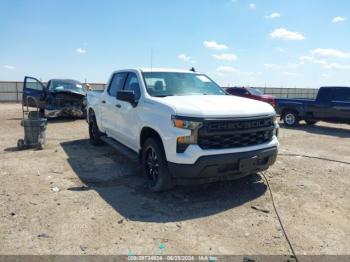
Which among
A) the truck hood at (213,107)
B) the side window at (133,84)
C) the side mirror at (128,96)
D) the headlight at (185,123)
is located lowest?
the headlight at (185,123)

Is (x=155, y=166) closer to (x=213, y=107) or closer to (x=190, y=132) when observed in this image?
(x=190, y=132)

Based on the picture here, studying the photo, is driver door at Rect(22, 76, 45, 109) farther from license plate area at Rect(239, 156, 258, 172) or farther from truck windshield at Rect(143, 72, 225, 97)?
license plate area at Rect(239, 156, 258, 172)

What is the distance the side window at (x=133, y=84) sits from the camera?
5.59 metres

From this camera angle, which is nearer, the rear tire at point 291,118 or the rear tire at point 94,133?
the rear tire at point 94,133

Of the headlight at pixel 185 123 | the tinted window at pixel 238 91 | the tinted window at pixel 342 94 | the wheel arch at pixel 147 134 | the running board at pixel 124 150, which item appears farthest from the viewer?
the tinted window at pixel 238 91

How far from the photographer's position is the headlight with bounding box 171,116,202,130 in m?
4.22

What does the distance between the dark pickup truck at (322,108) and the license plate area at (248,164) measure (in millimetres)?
8891

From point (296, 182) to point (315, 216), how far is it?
142cm

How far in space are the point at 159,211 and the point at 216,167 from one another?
0.99m

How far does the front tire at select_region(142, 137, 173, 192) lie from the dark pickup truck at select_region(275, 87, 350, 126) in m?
9.55

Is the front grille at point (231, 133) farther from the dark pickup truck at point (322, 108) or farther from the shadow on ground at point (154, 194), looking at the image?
the dark pickup truck at point (322, 108)

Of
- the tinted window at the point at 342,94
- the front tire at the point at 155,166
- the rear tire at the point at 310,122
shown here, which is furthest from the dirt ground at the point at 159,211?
the rear tire at the point at 310,122

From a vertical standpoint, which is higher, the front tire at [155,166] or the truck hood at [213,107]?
the truck hood at [213,107]

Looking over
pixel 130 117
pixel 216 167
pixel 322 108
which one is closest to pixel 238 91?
pixel 322 108
